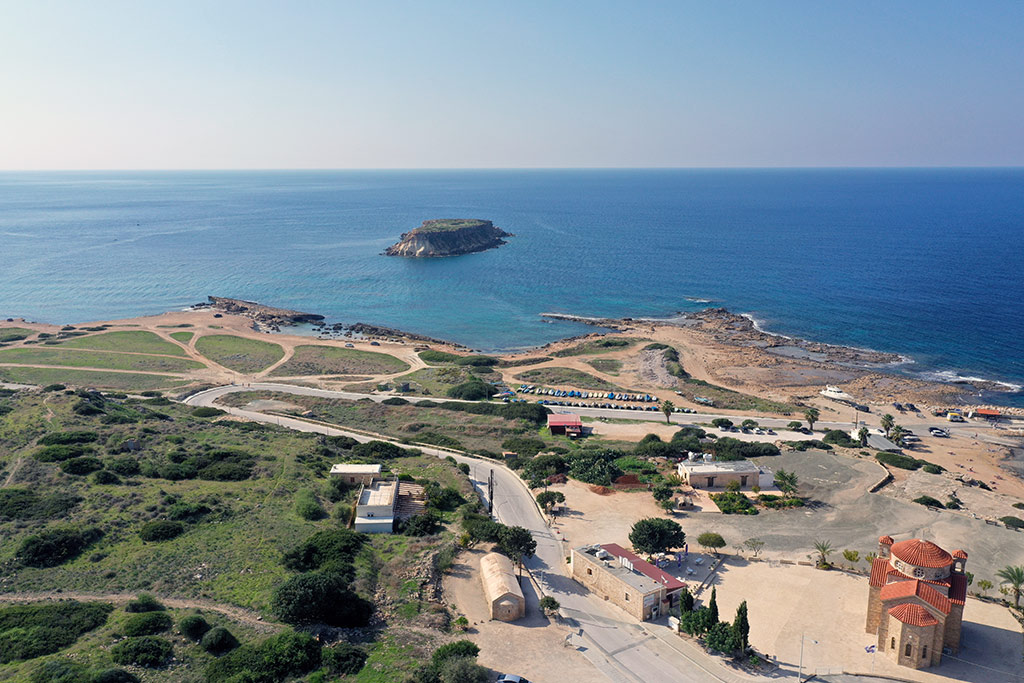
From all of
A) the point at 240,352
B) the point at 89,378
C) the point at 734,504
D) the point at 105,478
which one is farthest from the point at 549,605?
the point at 240,352

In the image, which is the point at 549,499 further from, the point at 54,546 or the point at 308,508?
the point at 54,546

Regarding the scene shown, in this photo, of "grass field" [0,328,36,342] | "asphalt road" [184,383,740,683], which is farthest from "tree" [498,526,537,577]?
"grass field" [0,328,36,342]

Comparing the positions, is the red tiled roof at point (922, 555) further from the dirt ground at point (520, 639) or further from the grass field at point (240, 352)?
the grass field at point (240, 352)

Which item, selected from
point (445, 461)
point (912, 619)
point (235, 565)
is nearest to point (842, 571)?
point (912, 619)

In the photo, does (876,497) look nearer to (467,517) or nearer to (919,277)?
(467,517)

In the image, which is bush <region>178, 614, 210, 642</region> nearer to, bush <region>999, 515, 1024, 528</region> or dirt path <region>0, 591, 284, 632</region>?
dirt path <region>0, 591, 284, 632</region>

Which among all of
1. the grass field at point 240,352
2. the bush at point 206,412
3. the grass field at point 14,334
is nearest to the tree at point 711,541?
the bush at point 206,412
